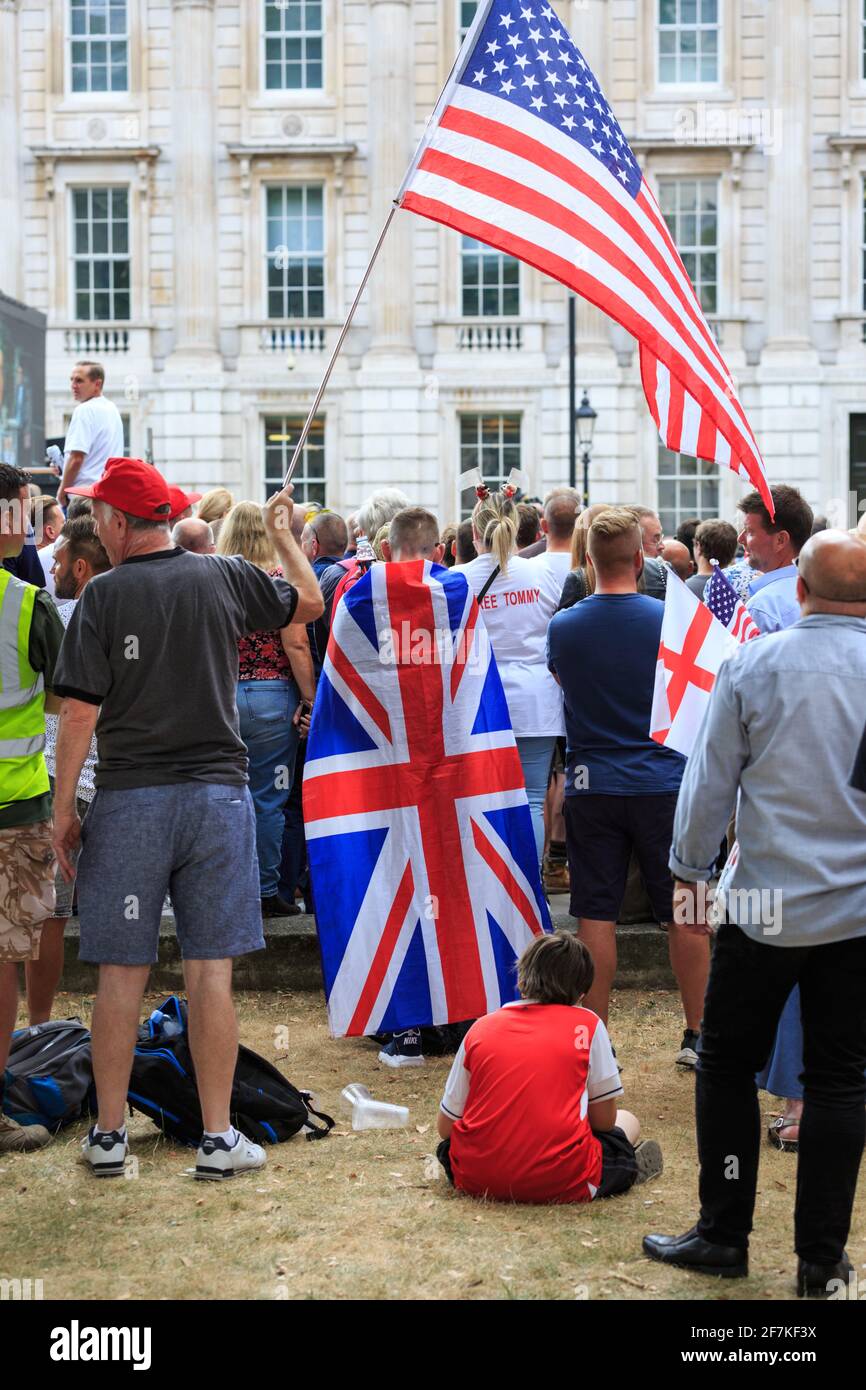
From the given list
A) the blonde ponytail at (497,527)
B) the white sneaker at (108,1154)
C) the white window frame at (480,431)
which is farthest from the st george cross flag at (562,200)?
the white window frame at (480,431)

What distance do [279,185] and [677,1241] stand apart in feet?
94.0

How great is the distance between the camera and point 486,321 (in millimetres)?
30516

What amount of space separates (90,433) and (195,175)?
20055 mm

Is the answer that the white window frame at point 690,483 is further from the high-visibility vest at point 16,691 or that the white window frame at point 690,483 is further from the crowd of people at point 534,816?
the high-visibility vest at point 16,691

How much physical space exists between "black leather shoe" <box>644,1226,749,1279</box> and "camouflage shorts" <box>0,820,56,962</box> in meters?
2.20

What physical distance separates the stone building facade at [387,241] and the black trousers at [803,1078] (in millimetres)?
26507

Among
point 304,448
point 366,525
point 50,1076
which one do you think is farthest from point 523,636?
point 304,448

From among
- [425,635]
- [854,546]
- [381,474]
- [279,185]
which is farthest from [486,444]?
[854,546]

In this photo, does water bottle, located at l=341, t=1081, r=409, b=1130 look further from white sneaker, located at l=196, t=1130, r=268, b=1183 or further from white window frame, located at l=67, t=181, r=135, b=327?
white window frame, located at l=67, t=181, r=135, b=327

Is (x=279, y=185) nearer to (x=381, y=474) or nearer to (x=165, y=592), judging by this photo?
(x=381, y=474)

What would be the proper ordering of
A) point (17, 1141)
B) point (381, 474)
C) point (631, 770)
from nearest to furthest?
point (17, 1141) < point (631, 770) < point (381, 474)

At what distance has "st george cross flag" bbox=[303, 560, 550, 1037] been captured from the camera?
20.0ft

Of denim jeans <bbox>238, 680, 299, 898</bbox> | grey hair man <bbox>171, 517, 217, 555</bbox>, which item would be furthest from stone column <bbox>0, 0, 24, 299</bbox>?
denim jeans <bbox>238, 680, 299, 898</bbox>

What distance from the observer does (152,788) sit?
5.20 m
